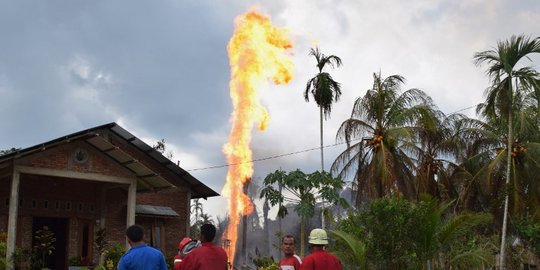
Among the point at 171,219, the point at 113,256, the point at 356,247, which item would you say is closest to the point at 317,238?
the point at 356,247

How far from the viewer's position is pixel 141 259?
5.82m

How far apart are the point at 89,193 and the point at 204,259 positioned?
13.6 metres

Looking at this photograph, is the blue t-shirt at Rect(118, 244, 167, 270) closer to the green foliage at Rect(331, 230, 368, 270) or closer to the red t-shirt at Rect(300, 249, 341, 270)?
the red t-shirt at Rect(300, 249, 341, 270)

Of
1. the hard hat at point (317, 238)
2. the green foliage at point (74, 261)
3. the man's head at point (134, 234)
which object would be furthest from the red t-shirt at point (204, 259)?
the green foliage at point (74, 261)

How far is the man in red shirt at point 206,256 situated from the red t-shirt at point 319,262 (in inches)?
33.1

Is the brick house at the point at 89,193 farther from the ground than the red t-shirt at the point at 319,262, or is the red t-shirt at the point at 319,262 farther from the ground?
the brick house at the point at 89,193

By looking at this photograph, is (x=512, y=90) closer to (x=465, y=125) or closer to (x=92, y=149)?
(x=465, y=125)

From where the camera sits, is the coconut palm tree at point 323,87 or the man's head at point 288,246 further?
the coconut palm tree at point 323,87

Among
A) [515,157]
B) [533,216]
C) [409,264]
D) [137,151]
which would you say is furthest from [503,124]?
[137,151]

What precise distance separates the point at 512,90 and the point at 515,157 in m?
4.88

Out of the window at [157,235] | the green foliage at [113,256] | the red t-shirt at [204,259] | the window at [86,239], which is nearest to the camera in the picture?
the red t-shirt at [204,259]

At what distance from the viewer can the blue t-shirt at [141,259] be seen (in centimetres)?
579

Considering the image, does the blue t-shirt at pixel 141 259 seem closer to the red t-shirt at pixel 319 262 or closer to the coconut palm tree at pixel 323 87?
the red t-shirt at pixel 319 262

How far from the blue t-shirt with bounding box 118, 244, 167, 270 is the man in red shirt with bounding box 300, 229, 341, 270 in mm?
1481
